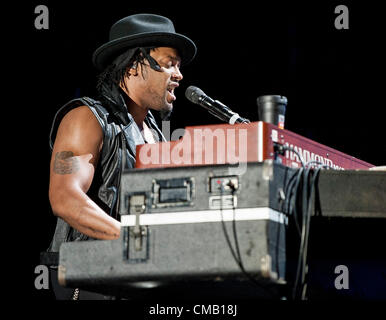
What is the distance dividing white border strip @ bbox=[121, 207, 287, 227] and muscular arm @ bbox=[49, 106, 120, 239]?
27 centimetres

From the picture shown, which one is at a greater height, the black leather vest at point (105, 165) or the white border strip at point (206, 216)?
the black leather vest at point (105, 165)

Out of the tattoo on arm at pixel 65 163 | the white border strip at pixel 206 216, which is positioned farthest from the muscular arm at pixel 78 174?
the white border strip at pixel 206 216

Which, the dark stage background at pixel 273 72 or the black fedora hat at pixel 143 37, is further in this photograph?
the dark stage background at pixel 273 72

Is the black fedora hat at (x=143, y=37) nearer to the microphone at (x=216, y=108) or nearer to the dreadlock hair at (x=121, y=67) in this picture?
the dreadlock hair at (x=121, y=67)

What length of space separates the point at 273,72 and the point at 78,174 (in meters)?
1.82

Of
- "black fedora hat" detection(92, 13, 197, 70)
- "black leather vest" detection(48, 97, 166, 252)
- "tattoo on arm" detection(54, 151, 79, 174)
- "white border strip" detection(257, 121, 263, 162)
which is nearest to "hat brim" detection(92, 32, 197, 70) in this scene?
"black fedora hat" detection(92, 13, 197, 70)

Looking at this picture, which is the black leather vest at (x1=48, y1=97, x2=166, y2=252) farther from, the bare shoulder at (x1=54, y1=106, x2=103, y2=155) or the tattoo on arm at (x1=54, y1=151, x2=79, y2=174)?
the tattoo on arm at (x1=54, y1=151, x2=79, y2=174)

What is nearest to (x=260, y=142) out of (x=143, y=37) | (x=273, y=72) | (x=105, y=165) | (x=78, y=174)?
(x=78, y=174)

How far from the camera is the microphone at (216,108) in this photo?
227 centimetres

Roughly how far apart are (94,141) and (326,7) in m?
1.78

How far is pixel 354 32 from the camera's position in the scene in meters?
3.70

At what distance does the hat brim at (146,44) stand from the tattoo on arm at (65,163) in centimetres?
61

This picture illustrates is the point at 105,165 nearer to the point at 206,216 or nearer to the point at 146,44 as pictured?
the point at 146,44

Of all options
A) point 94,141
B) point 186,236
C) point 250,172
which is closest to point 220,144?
point 250,172
